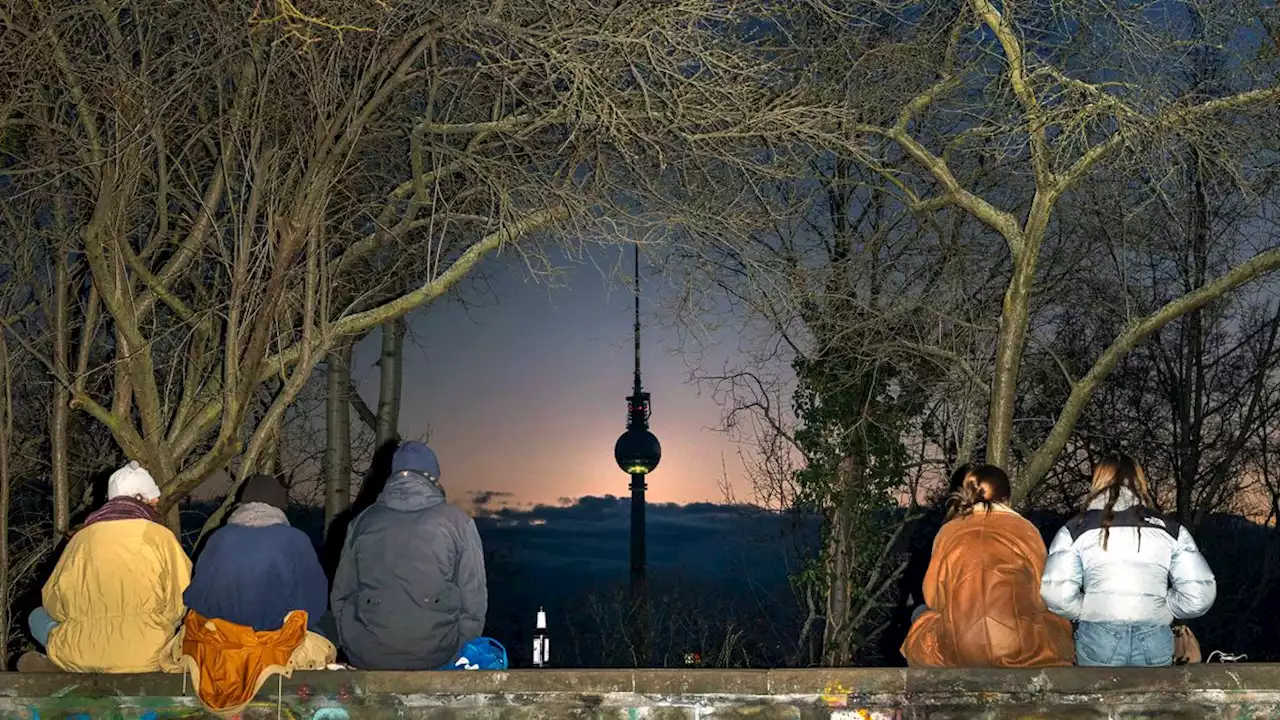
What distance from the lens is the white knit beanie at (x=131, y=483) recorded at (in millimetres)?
6949

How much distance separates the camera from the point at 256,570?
6.84 meters

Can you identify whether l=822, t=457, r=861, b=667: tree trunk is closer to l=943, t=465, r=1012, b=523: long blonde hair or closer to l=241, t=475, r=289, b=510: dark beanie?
l=943, t=465, r=1012, b=523: long blonde hair

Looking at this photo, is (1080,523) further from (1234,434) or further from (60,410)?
(1234,434)

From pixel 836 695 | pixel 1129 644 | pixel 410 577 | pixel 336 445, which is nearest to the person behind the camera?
pixel 1129 644

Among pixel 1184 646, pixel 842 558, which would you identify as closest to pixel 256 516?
pixel 1184 646

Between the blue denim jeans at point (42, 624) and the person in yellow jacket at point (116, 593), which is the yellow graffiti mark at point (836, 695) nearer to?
the person in yellow jacket at point (116, 593)

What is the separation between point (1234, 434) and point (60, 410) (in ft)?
67.6

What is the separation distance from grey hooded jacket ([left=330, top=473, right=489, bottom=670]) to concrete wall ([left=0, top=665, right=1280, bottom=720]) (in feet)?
1.21

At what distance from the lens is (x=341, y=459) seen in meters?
16.6

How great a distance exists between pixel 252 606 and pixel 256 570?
7.4 inches

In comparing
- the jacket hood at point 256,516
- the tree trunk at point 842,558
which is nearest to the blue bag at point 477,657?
the jacket hood at point 256,516

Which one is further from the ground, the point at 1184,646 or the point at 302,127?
the point at 302,127

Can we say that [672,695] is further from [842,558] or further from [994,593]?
[842,558]

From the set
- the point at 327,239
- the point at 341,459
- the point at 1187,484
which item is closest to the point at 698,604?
the point at 1187,484
